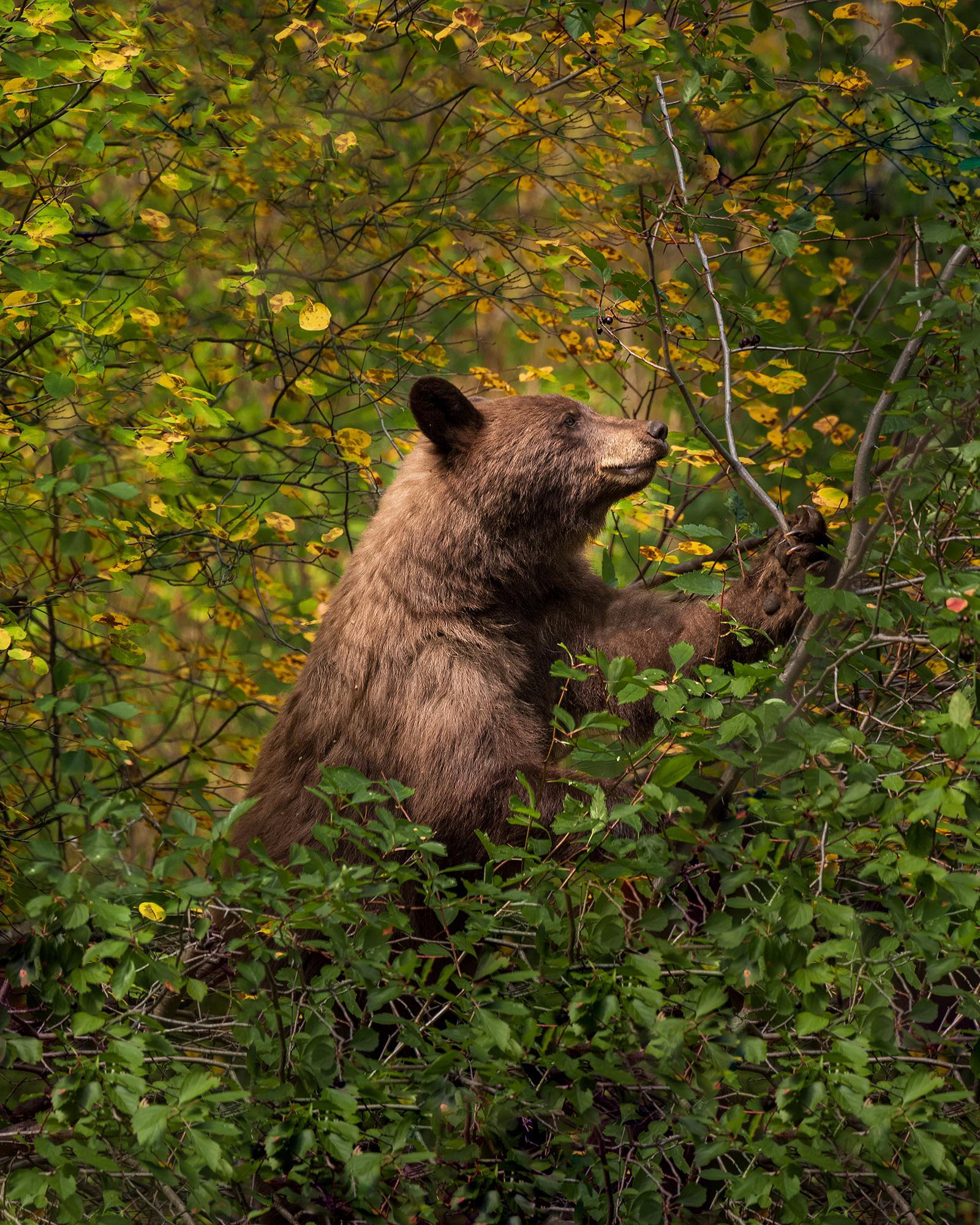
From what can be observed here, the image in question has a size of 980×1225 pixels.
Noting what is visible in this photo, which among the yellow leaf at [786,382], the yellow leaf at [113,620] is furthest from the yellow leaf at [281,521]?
the yellow leaf at [786,382]

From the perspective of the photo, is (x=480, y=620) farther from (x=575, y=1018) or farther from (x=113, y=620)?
(x=575, y=1018)

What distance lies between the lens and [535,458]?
4473 mm

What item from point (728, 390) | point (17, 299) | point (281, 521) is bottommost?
point (281, 521)

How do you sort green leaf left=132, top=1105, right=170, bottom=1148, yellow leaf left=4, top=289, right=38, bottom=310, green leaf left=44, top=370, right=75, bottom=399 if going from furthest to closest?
yellow leaf left=4, top=289, right=38, bottom=310
green leaf left=44, top=370, right=75, bottom=399
green leaf left=132, top=1105, right=170, bottom=1148

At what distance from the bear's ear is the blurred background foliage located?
0.45 meters

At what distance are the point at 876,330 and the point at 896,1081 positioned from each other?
11.1 ft

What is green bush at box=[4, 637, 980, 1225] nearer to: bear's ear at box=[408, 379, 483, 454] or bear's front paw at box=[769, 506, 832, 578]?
bear's front paw at box=[769, 506, 832, 578]

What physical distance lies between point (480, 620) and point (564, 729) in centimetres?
154

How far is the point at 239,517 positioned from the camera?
4938mm

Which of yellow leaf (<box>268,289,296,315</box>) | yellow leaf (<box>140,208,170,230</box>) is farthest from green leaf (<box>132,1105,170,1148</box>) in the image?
yellow leaf (<box>140,208,170,230</box>)

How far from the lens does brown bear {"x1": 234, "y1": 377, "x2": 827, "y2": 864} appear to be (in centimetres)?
387

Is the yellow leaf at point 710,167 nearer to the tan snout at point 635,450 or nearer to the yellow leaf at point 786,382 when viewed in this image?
the yellow leaf at point 786,382

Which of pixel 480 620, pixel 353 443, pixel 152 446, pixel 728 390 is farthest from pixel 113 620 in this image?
pixel 728 390

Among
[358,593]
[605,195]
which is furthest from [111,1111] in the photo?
[605,195]
